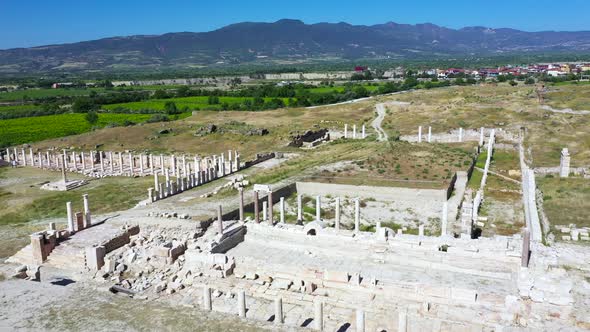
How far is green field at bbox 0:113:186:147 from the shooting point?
62856 millimetres

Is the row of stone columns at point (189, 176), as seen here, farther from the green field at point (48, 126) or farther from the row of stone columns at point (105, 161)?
the green field at point (48, 126)

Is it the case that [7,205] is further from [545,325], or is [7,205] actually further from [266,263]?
[545,325]

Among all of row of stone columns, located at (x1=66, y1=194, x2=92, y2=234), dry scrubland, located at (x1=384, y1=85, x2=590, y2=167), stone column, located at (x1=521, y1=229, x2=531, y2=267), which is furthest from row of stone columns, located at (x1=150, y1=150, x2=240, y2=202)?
dry scrubland, located at (x1=384, y1=85, x2=590, y2=167)

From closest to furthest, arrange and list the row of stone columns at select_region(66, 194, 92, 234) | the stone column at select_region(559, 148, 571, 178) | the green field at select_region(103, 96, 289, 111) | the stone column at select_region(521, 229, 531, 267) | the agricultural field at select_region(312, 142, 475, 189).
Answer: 1. the stone column at select_region(521, 229, 531, 267)
2. the row of stone columns at select_region(66, 194, 92, 234)
3. the agricultural field at select_region(312, 142, 475, 189)
4. the stone column at select_region(559, 148, 571, 178)
5. the green field at select_region(103, 96, 289, 111)

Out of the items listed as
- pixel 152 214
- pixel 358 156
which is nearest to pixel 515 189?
pixel 358 156

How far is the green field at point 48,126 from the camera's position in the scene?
6286 cm

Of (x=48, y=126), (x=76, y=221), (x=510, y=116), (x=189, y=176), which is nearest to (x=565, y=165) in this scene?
(x=510, y=116)

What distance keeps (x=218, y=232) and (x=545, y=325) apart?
13.7 metres

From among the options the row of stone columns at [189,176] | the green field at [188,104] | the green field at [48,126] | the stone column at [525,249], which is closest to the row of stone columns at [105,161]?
the row of stone columns at [189,176]

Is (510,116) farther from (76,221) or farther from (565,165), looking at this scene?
(76,221)

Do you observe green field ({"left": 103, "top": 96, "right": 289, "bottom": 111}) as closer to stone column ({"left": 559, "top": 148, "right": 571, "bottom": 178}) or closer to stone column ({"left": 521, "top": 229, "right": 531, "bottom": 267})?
stone column ({"left": 559, "top": 148, "right": 571, "bottom": 178})

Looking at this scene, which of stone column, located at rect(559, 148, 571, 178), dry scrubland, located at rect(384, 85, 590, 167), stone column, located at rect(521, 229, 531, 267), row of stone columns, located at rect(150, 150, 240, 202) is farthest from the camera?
dry scrubland, located at rect(384, 85, 590, 167)

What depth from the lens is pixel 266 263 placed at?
19.3 metres

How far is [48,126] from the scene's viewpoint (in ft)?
233
